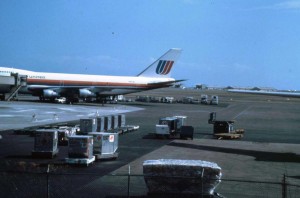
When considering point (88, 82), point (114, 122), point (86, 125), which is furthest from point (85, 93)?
point (86, 125)

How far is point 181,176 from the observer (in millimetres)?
15430

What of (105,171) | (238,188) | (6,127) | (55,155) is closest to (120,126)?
(6,127)

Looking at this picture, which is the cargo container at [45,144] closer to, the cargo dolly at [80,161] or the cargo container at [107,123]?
the cargo dolly at [80,161]

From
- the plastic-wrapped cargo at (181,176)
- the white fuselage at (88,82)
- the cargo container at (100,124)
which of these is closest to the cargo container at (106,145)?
the plastic-wrapped cargo at (181,176)

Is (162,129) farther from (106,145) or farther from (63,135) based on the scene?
(106,145)

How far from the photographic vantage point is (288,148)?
30.9 meters

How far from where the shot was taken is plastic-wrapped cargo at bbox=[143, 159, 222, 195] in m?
15.2

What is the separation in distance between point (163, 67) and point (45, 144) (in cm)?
6337

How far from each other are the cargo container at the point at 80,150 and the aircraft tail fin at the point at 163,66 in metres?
64.1

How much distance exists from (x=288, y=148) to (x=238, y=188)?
48.8ft

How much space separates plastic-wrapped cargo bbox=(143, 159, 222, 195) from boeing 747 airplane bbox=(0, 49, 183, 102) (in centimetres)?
6336

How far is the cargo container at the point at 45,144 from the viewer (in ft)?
78.4

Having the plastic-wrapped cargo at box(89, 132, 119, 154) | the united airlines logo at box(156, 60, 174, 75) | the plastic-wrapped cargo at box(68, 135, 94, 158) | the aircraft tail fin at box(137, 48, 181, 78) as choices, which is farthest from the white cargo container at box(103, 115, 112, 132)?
the united airlines logo at box(156, 60, 174, 75)

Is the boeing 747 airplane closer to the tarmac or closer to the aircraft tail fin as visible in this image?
the aircraft tail fin
